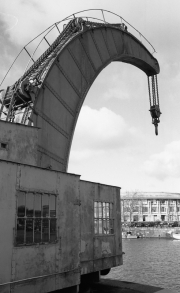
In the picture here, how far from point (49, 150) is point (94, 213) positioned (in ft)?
15.3

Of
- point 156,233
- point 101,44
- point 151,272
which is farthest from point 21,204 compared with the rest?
point 156,233

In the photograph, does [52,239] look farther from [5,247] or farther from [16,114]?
[16,114]

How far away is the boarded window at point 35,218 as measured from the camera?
9.23 metres

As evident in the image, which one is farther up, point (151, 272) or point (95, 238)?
point (95, 238)

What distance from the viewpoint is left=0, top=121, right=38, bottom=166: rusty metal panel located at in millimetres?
11078

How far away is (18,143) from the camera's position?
1150 centimetres

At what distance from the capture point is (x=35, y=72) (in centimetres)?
→ 1648

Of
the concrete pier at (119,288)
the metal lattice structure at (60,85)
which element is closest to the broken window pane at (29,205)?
the metal lattice structure at (60,85)

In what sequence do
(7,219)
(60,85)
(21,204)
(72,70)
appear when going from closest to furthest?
(7,219) < (21,204) < (60,85) < (72,70)

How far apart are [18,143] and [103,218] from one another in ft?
17.8

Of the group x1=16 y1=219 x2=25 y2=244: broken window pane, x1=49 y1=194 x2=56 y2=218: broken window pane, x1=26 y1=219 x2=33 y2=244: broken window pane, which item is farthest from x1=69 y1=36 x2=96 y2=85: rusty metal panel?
x1=16 y1=219 x2=25 y2=244: broken window pane

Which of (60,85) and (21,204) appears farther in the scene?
(60,85)

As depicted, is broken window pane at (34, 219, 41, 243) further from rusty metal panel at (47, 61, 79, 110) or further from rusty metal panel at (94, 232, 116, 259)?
rusty metal panel at (47, 61, 79, 110)

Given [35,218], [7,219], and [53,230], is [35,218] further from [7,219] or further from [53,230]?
[7,219]
